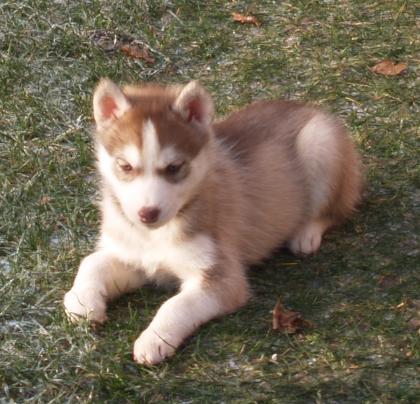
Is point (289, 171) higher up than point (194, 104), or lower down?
lower down

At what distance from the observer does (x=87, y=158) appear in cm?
624

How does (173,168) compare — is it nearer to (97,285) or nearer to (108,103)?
(108,103)

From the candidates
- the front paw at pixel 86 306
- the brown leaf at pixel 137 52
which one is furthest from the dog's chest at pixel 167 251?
the brown leaf at pixel 137 52

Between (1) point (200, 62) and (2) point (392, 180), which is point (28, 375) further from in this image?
(1) point (200, 62)

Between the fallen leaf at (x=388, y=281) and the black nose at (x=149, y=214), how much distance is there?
1363 millimetres

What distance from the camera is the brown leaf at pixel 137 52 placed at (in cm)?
743

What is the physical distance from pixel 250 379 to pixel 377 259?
1.30 metres

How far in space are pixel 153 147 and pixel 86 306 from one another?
876mm

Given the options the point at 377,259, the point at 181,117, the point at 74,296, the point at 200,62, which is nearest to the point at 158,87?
the point at 181,117

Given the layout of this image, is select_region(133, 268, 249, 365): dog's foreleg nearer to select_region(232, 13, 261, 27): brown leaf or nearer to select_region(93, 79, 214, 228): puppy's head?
select_region(93, 79, 214, 228): puppy's head

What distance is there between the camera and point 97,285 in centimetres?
477

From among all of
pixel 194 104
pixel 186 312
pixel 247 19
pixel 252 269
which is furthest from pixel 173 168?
pixel 247 19

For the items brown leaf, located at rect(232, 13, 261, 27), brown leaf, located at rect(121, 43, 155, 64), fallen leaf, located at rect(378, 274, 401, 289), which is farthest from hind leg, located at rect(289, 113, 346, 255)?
brown leaf, located at rect(232, 13, 261, 27)

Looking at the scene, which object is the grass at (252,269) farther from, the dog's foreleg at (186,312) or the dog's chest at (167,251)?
the dog's chest at (167,251)
